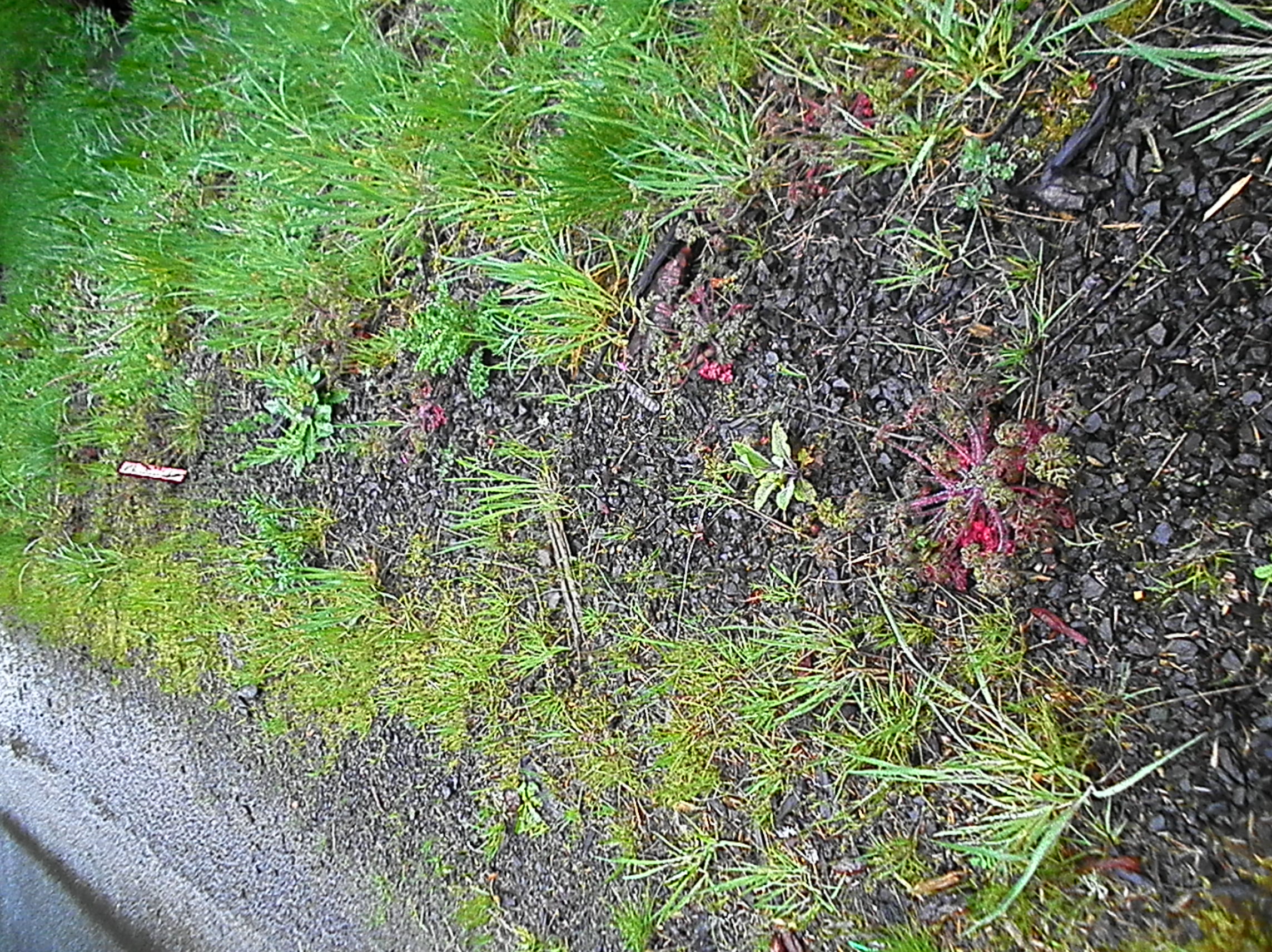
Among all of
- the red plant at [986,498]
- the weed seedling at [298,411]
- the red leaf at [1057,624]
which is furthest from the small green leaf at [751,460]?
the weed seedling at [298,411]

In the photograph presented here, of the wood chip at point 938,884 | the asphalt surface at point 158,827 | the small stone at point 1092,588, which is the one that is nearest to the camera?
the small stone at point 1092,588

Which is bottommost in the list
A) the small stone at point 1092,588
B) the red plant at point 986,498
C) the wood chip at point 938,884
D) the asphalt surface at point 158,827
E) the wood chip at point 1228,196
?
the wood chip at point 938,884

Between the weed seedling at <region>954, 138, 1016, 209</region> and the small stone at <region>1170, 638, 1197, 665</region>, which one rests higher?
the weed seedling at <region>954, 138, 1016, 209</region>

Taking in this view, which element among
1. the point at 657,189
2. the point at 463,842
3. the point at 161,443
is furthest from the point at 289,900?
the point at 657,189

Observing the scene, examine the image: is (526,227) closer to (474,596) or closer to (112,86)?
(474,596)

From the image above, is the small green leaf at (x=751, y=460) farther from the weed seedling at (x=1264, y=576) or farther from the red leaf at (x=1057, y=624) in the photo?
the weed seedling at (x=1264, y=576)

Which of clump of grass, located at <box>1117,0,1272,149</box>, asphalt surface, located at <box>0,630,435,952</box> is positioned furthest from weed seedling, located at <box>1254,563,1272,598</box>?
asphalt surface, located at <box>0,630,435,952</box>

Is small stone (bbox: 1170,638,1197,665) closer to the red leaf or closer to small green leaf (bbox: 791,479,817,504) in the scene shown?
the red leaf

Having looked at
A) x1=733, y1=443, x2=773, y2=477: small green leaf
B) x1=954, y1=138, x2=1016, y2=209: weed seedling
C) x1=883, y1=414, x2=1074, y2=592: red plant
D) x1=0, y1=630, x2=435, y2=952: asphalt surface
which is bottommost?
x1=0, y1=630, x2=435, y2=952: asphalt surface
